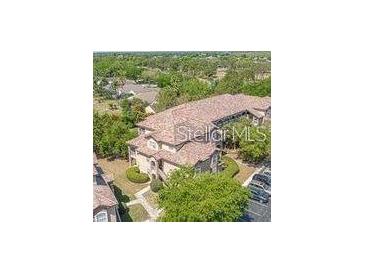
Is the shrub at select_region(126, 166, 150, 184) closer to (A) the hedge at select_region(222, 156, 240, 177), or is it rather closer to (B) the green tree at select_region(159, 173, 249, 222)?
(B) the green tree at select_region(159, 173, 249, 222)

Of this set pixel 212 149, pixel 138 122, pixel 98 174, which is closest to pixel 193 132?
pixel 212 149

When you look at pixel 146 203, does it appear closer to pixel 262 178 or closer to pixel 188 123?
pixel 188 123

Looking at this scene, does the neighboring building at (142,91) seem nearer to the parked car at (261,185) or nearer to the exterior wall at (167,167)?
the exterior wall at (167,167)

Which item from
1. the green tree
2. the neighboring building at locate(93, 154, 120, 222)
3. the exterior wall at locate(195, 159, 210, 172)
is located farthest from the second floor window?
the neighboring building at locate(93, 154, 120, 222)

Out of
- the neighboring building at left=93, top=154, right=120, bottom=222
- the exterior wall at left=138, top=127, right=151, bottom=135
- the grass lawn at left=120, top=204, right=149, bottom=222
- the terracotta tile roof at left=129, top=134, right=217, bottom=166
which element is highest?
the exterior wall at left=138, top=127, right=151, bottom=135

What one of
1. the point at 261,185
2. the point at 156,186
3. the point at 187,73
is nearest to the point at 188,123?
the point at 187,73

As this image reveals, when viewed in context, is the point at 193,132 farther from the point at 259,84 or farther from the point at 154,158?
the point at 259,84

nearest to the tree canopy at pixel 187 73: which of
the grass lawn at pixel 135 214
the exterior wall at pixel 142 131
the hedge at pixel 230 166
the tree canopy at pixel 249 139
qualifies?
the exterior wall at pixel 142 131
